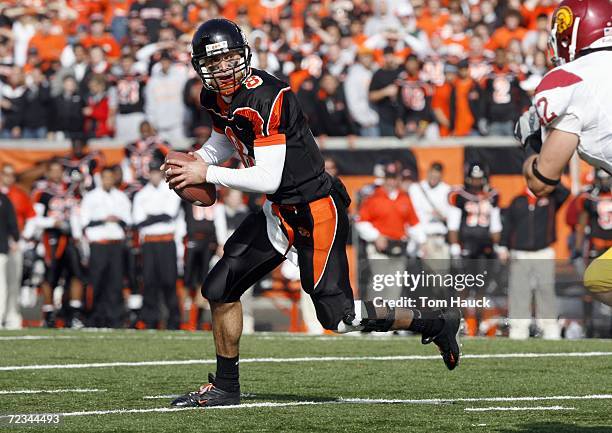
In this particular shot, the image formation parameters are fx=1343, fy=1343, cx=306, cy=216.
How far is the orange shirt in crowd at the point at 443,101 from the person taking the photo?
1371 cm

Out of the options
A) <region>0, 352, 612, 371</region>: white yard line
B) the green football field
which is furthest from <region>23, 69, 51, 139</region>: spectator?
<region>0, 352, 612, 371</region>: white yard line

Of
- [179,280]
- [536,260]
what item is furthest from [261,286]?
[536,260]

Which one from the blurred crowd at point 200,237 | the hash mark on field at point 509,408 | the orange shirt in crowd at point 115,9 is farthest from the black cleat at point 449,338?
the orange shirt in crowd at point 115,9

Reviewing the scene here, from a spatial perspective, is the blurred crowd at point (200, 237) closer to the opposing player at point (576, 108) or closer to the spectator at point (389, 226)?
the spectator at point (389, 226)

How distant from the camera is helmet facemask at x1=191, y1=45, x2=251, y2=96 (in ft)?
19.8

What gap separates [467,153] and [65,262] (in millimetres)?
3989

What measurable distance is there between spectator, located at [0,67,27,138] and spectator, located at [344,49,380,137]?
3.72 metres

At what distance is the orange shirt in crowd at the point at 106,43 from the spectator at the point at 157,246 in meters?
4.25

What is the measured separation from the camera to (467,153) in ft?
41.8

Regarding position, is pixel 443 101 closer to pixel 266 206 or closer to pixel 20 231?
pixel 20 231

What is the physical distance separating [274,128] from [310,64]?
28.9 ft

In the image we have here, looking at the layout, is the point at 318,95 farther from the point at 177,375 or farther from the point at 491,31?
the point at 177,375

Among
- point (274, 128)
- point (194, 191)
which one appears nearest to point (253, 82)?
point (274, 128)

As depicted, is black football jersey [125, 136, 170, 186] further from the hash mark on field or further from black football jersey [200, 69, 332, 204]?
the hash mark on field
